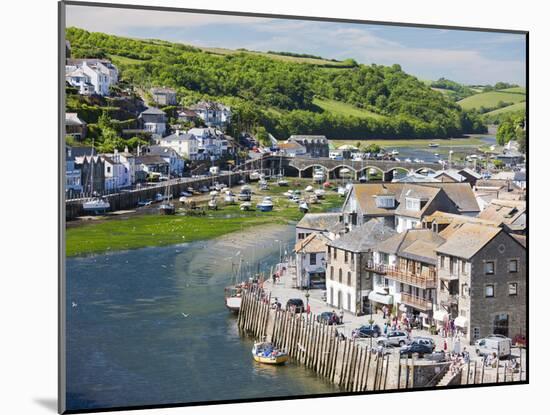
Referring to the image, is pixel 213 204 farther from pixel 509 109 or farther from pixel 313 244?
pixel 509 109

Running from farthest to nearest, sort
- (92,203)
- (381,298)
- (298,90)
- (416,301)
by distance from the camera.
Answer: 1. (298,90)
2. (381,298)
3. (416,301)
4. (92,203)

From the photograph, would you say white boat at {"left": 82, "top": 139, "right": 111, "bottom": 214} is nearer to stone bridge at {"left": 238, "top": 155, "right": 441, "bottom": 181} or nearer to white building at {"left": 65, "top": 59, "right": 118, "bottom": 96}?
white building at {"left": 65, "top": 59, "right": 118, "bottom": 96}

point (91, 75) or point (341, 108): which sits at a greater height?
point (91, 75)

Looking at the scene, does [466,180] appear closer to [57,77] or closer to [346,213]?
[346,213]

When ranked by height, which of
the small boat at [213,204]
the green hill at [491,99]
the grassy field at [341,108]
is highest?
the green hill at [491,99]

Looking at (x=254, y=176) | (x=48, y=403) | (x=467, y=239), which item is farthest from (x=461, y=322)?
(x=48, y=403)

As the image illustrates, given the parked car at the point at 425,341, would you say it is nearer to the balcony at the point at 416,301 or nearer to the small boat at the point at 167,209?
the balcony at the point at 416,301

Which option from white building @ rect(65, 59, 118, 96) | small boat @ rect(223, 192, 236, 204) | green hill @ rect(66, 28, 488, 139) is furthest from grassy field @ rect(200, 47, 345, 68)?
small boat @ rect(223, 192, 236, 204)

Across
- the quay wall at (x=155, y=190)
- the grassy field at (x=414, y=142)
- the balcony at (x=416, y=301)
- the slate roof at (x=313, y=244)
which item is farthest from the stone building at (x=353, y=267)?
the quay wall at (x=155, y=190)
